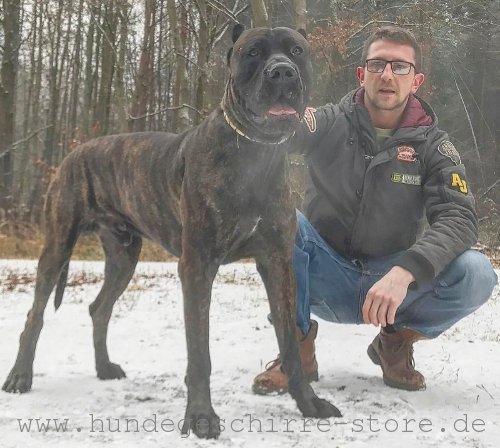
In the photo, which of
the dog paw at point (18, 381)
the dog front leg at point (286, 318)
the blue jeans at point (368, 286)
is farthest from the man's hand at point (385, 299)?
the dog paw at point (18, 381)

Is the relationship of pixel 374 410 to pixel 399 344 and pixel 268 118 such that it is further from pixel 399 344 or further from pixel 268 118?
pixel 268 118

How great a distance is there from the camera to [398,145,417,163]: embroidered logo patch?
9.55ft

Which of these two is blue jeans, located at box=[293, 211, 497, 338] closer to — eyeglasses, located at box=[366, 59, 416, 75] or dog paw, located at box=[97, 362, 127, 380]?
eyeglasses, located at box=[366, 59, 416, 75]

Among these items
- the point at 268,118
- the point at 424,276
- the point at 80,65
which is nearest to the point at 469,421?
the point at 424,276

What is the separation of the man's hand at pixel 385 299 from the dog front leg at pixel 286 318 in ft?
1.16

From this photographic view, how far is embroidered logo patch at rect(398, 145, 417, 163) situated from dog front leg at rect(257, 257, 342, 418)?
882 millimetres

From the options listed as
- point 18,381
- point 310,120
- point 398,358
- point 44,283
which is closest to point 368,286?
point 398,358

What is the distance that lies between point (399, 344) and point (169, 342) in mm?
1467

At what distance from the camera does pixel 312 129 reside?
3043mm

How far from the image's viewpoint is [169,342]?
12.2ft

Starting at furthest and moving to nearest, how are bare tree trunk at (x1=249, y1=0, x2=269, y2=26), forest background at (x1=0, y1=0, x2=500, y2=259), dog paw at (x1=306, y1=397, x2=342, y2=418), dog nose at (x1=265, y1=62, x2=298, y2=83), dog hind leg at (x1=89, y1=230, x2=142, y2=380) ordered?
forest background at (x1=0, y1=0, x2=500, y2=259)
bare tree trunk at (x1=249, y1=0, x2=269, y2=26)
dog hind leg at (x1=89, y1=230, x2=142, y2=380)
dog paw at (x1=306, y1=397, x2=342, y2=418)
dog nose at (x1=265, y1=62, x2=298, y2=83)

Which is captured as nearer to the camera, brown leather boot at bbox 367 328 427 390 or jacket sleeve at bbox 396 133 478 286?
jacket sleeve at bbox 396 133 478 286

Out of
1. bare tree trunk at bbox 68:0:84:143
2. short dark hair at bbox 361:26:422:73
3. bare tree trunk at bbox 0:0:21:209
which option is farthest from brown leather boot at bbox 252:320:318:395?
bare tree trunk at bbox 68:0:84:143

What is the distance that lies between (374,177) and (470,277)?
0.66 meters
